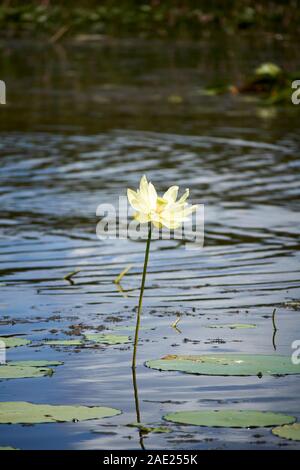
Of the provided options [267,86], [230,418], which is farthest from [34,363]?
[267,86]

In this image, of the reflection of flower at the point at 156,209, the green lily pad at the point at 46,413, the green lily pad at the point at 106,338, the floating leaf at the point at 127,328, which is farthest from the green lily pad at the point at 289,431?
the floating leaf at the point at 127,328

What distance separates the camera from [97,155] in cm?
1138

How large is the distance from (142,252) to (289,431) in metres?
3.56

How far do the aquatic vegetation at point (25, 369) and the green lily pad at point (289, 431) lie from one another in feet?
3.29

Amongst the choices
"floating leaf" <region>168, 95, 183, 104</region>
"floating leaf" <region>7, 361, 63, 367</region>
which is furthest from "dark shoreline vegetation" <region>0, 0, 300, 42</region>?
"floating leaf" <region>7, 361, 63, 367</region>

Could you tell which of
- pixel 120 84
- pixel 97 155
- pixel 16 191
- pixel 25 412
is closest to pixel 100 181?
pixel 16 191

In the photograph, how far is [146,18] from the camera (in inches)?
1202

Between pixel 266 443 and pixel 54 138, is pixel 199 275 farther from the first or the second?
pixel 54 138

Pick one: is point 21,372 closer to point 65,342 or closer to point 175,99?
point 65,342

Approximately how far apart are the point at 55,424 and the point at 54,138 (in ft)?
28.7

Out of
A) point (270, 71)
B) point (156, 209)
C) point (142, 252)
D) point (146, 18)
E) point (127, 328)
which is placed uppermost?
point (156, 209)

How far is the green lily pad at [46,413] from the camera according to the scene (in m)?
3.85
